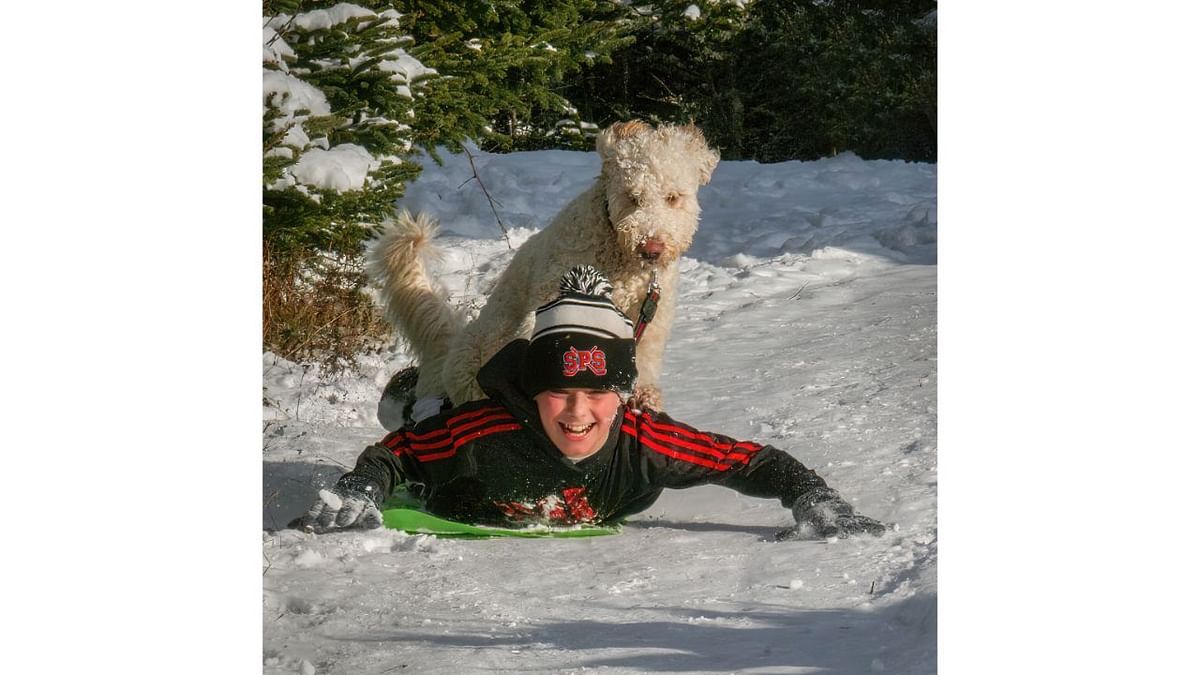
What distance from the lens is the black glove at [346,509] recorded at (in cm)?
267

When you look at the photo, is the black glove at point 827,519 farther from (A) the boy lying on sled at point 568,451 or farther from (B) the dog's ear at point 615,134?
(B) the dog's ear at point 615,134

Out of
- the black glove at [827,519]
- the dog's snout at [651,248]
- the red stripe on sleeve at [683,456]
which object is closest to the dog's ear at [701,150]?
the dog's snout at [651,248]

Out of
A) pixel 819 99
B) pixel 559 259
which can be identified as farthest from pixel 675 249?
pixel 819 99

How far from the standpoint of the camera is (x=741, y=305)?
3.09 metres

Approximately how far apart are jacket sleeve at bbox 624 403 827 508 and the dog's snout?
1.17ft

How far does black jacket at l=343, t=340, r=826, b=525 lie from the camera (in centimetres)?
279

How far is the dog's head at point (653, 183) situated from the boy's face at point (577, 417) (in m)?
0.35

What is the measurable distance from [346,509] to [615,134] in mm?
1003

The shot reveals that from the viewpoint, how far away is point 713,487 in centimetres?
287

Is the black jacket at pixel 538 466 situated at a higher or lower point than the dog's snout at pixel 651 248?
lower

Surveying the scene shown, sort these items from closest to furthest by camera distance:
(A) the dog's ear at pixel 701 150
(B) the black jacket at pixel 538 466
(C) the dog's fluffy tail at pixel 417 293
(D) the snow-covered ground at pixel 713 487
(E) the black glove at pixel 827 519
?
(D) the snow-covered ground at pixel 713 487 < (E) the black glove at pixel 827 519 < (B) the black jacket at pixel 538 466 < (A) the dog's ear at pixel 701 150 < (C) the dog's fluffy tail at pixel 417 293

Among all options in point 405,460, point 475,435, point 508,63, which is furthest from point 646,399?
point 508,63
